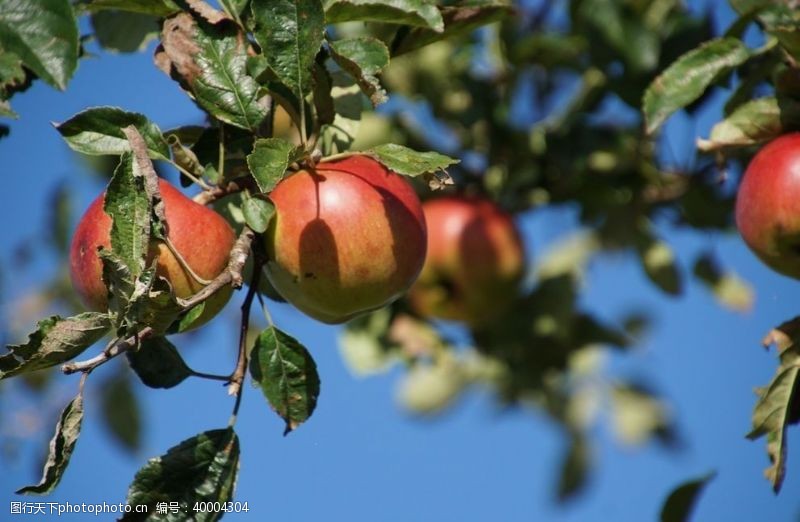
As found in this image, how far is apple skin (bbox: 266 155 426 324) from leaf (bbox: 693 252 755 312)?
1306 mm

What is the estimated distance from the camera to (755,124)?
1.35 metres

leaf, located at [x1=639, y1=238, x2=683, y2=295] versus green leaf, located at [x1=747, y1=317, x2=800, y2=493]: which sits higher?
green leaf, located at [x1=747, y1=317, x2=800, y2=493]

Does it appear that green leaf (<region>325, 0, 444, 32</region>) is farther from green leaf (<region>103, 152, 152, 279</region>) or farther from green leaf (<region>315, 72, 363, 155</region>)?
green leaf (<region>103, 152, 152, 279</region>)

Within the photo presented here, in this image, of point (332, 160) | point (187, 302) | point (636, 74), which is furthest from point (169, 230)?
point (636, 74)

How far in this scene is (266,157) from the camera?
3.51 feet

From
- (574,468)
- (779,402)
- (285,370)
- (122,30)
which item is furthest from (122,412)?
(779,402)

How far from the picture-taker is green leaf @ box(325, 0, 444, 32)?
3.88 ft

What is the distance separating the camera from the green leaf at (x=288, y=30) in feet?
3.64

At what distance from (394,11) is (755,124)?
1.73ft

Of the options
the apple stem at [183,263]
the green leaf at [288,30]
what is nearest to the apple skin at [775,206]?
the green leaf at [288,30]

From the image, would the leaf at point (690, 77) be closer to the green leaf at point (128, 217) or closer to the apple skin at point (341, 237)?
the apple skin at point (341, 237)

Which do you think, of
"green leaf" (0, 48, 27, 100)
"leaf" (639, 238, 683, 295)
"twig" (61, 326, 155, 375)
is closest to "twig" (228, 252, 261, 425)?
"twig" (61, 326, 155, 375)

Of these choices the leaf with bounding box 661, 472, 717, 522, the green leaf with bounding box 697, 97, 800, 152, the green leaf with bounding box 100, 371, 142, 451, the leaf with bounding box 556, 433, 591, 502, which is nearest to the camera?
the green leaf with bounding box 697, 97, 800, 152

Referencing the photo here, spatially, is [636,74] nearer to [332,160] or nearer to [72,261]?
[332,160]
